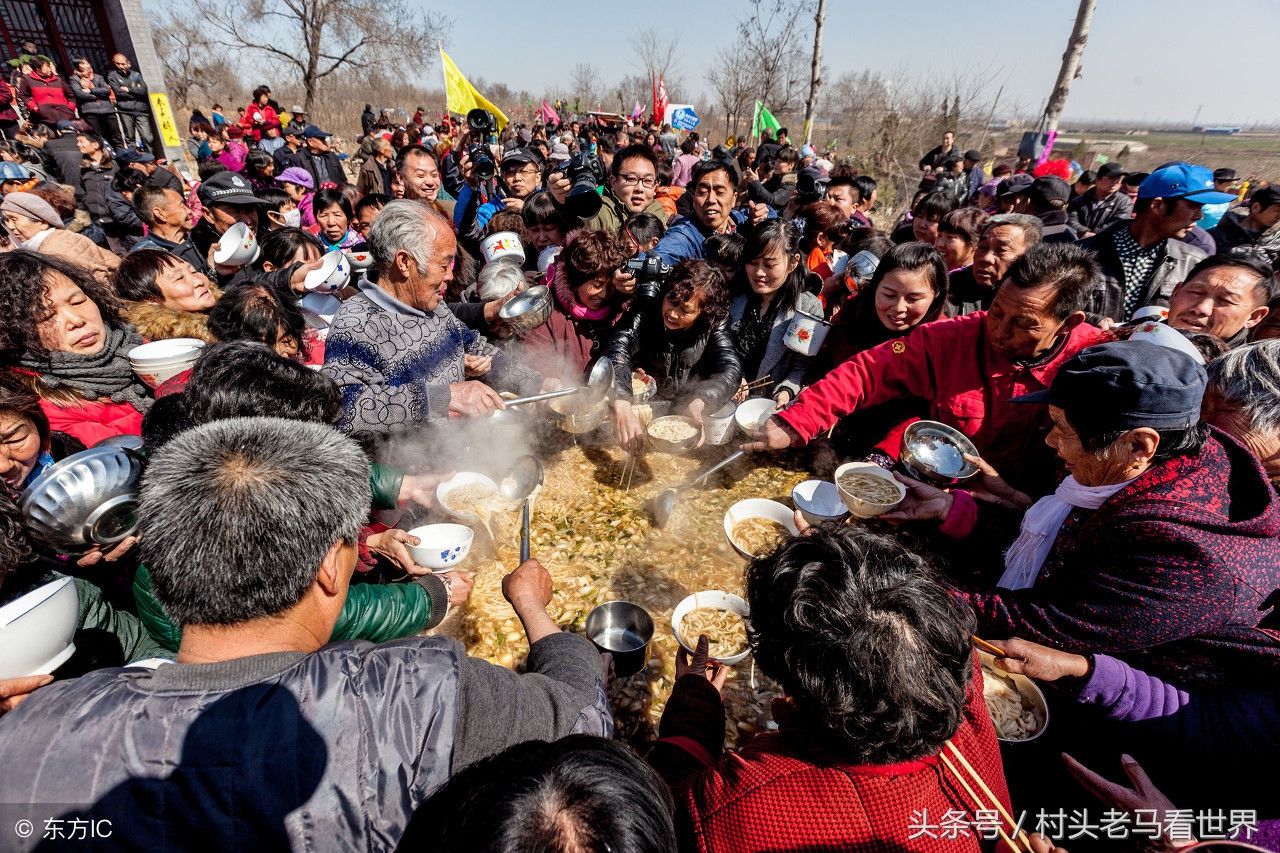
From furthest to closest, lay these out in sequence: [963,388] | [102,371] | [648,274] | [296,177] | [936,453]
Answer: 1. [296,177]
2. [648,274]
3. [963,388]
4. [936,453]
5. [102,371]

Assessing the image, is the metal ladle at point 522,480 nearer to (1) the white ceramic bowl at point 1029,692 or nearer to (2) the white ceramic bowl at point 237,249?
(1) the white ceramic bowl at point 1029,692

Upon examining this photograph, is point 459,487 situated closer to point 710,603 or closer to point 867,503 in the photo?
point 710,603

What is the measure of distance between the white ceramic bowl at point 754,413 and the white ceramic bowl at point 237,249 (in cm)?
500

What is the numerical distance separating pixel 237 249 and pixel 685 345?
14.6ft

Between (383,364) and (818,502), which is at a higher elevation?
(383,364)

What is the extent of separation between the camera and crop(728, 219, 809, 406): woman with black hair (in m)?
4.73

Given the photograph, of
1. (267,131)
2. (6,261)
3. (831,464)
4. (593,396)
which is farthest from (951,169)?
(267,131)

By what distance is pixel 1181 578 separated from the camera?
Answer: 2006 millimetres

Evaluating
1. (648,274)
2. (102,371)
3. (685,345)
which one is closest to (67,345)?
(102,371)

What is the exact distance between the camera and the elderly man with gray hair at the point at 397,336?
341 centimetres

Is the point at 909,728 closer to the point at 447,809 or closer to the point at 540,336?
the point at 447,809

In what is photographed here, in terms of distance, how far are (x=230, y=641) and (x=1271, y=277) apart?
21.2 feet

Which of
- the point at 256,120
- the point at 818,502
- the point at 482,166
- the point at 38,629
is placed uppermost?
the point at 256,120

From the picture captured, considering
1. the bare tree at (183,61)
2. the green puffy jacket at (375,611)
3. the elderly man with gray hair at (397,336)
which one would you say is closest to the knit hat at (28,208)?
the elderly man with gray hair at (397,336)
